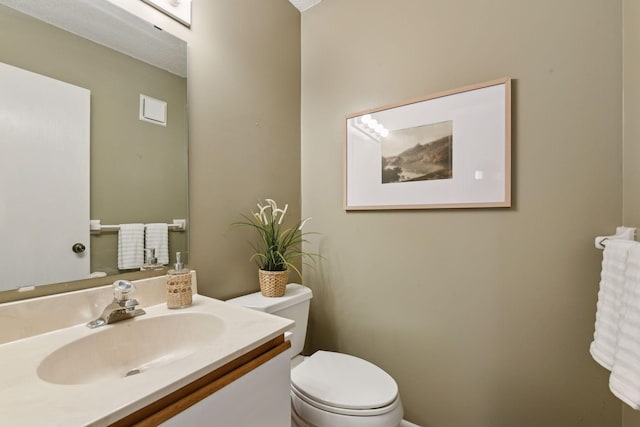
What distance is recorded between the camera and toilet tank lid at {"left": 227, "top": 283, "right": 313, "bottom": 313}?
121 cm

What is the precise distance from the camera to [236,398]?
65cm

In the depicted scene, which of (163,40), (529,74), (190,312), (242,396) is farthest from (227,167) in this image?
(529,74)

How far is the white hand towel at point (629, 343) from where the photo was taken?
2.12 ft

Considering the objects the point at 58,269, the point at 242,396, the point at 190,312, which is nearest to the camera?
the point at 242,396

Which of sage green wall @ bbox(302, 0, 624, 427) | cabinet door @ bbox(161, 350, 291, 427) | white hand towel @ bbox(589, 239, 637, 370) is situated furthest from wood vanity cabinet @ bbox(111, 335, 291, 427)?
white hand towel @ bbox(589, 239, 637, 370)

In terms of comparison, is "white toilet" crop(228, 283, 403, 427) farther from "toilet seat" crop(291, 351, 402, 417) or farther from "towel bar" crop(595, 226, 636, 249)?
"towel bar" crop(595, 226, 636, 249)

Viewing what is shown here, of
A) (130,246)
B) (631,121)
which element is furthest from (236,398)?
(631,121)

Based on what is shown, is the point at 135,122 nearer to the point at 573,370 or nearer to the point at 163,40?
the point at 163,40

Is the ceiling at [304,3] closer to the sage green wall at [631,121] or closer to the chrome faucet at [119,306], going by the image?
the sage green wall at [631,121]

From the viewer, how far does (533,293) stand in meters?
1.07

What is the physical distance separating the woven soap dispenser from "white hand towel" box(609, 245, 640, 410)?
1235mm

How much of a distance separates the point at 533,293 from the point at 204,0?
182cm

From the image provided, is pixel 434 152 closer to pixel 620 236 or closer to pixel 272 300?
pixel 620 236

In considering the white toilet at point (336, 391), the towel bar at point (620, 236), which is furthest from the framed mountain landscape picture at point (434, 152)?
the white toilet at point (336, 391)
